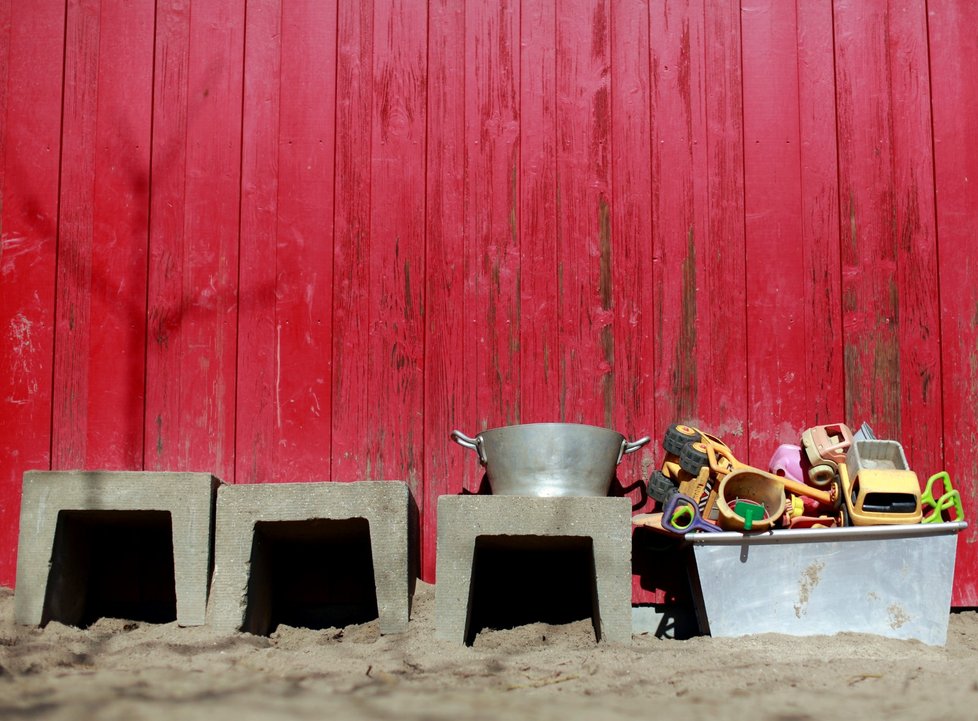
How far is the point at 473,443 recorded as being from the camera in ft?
12.2

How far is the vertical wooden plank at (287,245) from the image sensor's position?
398 centimetres

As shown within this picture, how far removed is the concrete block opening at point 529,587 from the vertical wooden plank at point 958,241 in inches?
48.2

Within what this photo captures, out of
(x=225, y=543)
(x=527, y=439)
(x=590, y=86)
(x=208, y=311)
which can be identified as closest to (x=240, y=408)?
(x=208, y=311)

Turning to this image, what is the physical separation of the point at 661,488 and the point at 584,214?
992mm

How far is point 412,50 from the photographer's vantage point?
418cm

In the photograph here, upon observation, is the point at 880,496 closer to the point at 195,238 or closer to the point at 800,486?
the point at 800,486

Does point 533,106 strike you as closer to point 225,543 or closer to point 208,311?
point 208,311

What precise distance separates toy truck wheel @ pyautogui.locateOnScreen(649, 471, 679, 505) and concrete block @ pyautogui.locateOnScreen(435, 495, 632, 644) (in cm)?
36

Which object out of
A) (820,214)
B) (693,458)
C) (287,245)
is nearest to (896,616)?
(693,458)

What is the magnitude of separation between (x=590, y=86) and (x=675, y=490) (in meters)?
1.45

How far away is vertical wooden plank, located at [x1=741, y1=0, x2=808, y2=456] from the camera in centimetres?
395

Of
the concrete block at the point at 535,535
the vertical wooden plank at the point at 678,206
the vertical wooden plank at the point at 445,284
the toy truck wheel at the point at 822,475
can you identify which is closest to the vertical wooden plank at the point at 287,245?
the vertical wooden plank at the point at 445,284

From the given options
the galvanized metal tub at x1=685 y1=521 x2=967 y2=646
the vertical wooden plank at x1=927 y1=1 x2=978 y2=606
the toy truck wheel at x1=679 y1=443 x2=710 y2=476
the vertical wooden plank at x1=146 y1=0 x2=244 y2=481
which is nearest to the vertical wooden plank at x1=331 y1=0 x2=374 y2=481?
the vertical wooden plank at x1=146 y1=0 x2=244 y2=481

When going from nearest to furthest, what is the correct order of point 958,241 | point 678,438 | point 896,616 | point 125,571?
point 896,616, point 678,438, point 125,571, point 958,241
